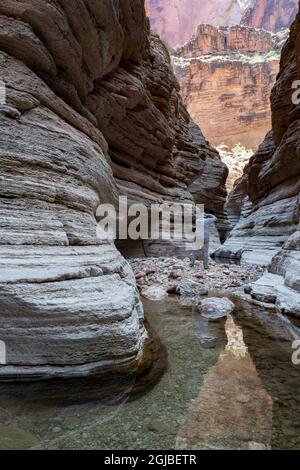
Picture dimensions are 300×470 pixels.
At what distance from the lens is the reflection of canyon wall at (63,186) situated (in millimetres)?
2859

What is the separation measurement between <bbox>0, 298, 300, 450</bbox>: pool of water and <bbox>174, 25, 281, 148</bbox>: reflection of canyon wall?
6187 centimetres

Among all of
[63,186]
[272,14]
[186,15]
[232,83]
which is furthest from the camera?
[186,15]

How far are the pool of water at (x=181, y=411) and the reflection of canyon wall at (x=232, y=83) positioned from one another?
6187 centimetres

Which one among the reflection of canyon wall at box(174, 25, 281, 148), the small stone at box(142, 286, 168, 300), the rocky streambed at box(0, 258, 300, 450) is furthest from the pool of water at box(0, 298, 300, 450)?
the reflection of canyon wall at box(174, 25, 281, 148)

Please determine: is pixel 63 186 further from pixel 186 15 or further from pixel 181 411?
pixel 186 15

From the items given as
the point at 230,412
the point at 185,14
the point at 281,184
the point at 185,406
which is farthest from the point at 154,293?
the point at 185,14

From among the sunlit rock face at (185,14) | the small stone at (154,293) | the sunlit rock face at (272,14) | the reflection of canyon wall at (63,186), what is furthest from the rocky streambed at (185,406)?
Result: the sunlit rock face at (185,14)

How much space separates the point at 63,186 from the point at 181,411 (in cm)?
362

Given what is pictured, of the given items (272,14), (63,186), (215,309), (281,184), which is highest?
(272,14)

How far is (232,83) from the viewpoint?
58188 millimetres

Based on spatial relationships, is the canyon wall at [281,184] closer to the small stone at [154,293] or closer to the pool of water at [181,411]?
the small stone at [154,293]

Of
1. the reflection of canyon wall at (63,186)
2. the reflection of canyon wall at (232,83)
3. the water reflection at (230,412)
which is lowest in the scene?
the water reflection at (230,412)

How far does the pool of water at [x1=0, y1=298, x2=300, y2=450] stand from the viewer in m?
1.97

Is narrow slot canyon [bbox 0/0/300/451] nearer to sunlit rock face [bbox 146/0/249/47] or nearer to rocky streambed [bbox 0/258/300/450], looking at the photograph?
rocky streambed [bbox 0/258/300/450]
